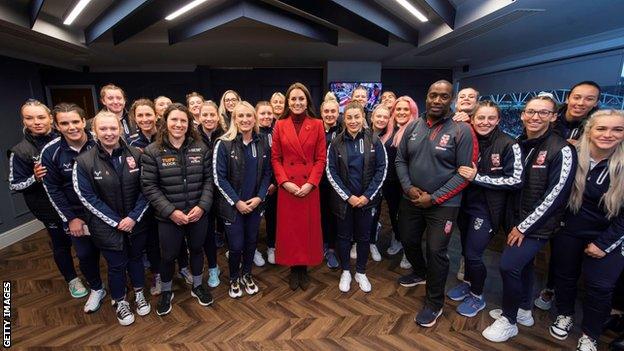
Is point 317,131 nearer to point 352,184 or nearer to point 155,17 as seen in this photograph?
point 352,184

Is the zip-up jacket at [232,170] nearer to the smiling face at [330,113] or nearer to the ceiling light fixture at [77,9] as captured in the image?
the smiling face at [330,113]

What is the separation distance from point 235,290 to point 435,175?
1.89m

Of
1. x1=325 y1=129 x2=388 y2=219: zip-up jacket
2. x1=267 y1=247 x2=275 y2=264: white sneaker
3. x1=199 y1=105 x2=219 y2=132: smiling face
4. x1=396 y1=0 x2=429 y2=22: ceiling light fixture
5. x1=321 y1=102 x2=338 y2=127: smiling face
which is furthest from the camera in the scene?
x1=396 y1=0 x2=429 y2=22: ceiling light fixture

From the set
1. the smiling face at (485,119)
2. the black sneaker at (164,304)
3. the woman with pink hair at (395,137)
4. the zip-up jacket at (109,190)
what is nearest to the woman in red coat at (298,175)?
the woman with pink hair at (395,137)

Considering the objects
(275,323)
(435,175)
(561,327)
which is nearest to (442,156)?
(435,175)

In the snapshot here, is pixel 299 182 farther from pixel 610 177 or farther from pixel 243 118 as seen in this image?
pixel 610 177

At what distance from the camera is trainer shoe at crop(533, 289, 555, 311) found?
2275 mm

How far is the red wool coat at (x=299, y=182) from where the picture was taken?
2311 millimetres

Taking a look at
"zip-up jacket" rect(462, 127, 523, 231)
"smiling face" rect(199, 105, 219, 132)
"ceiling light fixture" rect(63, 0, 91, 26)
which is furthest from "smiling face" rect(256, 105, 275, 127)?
"ceiling light fixture" rect(63, 0, 91, 26)

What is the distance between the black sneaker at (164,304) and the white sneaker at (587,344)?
2923mm

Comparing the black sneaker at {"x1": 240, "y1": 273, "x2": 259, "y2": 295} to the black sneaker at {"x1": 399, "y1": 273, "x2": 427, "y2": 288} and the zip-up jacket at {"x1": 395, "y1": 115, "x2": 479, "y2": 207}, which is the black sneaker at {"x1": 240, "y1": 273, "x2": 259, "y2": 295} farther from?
the zip-up jacket at {"x1": 395, "y1": 115, "x2": 479, "y2": 207}

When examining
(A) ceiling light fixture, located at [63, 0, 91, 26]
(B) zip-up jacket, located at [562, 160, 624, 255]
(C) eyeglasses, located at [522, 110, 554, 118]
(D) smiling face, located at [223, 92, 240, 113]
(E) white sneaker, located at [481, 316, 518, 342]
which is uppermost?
(A) ceiling light fixture, located at [63, 0, 91, 26]

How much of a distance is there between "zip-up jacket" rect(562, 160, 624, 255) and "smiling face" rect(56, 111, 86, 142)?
3369mm

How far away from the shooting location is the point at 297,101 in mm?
2232
